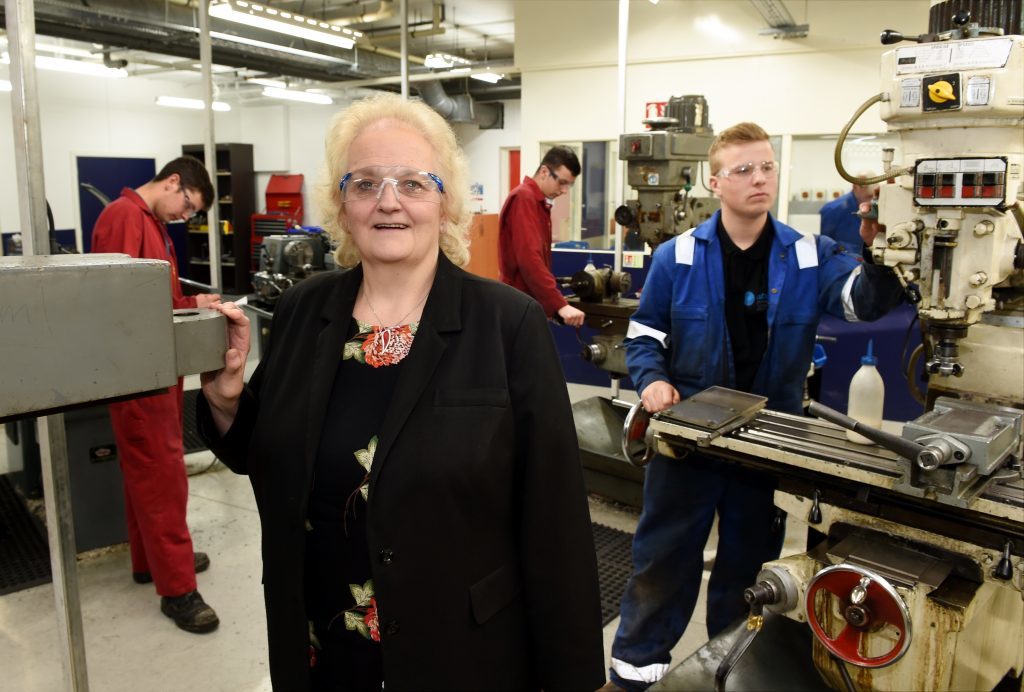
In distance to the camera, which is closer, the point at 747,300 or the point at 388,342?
the point at 388,342

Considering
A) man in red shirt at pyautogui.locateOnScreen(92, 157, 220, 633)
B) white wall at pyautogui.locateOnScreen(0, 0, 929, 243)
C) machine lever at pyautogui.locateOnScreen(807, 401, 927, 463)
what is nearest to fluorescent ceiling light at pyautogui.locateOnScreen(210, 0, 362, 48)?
white wall at pyautogui.locateOnScreen(0, 0, 929, 243)

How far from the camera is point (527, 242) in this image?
3.36 m

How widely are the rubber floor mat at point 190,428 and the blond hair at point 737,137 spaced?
7.60ft

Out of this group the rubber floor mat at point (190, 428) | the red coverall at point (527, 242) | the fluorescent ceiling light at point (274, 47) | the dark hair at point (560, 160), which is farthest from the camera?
the fluorescent ceiling light at point (274, 47)

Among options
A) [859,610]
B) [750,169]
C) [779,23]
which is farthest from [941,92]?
[779,23]

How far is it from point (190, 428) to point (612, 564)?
7.79ft

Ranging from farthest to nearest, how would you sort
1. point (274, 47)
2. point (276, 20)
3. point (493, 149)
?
point (493, 149)
point (274, 47)
point (276, 20)

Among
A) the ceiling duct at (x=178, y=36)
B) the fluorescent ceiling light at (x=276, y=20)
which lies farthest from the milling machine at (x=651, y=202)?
the ceiling duct at (x=178, y=36)

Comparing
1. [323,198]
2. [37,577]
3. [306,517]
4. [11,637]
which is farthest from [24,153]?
[37,577]

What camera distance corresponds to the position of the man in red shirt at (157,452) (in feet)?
7.26

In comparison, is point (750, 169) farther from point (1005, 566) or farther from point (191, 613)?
point (191, 613)

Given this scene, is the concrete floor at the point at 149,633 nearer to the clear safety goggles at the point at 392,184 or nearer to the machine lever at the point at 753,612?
the machine lever at the point at 753,612

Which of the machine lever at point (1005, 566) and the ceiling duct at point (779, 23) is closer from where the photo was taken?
the machine lever at point (1005, 566)

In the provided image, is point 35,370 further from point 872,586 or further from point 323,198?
point 872,586
